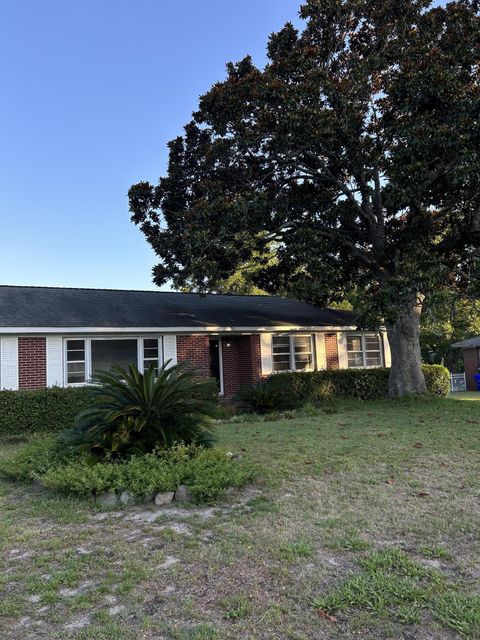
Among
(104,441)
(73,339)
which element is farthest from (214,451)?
(73,339)

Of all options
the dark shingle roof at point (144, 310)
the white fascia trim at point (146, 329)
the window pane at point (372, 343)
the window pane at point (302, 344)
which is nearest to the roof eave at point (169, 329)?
the white fascia trim at point (146, 329)

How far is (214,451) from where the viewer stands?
6.47m

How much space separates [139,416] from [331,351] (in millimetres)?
12758

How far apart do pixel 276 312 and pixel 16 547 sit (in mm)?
15688

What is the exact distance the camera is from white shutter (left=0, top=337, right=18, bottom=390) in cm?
1291

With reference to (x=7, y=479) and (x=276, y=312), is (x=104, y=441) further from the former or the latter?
(x=276, y=312)

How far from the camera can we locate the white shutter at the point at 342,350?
18.6 meters

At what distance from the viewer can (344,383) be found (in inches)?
653

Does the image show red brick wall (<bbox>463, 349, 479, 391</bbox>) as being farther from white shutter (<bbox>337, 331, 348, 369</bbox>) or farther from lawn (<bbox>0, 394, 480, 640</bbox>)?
lawn (<bbox>0, 394, 480, 640</bbox>)

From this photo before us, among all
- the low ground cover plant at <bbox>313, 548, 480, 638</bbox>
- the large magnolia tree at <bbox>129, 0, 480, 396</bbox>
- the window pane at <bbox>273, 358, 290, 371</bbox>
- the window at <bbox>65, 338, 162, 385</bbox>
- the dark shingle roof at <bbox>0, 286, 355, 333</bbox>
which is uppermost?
the large magnolia tree at <bbox>129, 0, 480, 396</bbox>

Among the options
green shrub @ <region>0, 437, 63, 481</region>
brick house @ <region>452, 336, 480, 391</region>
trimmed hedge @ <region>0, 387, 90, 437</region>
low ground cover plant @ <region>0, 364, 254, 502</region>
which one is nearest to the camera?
low ground cover plant @ <region>0, 364, 254, 502</region>

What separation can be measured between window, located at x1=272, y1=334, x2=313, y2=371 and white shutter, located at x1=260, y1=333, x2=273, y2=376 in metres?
0.34

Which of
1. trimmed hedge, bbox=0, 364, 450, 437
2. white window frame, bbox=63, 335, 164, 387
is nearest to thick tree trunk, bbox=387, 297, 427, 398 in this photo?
trimmed hedge, bbox=0, 364, 450, 437

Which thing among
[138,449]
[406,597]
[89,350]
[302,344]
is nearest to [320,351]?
[302,344]
